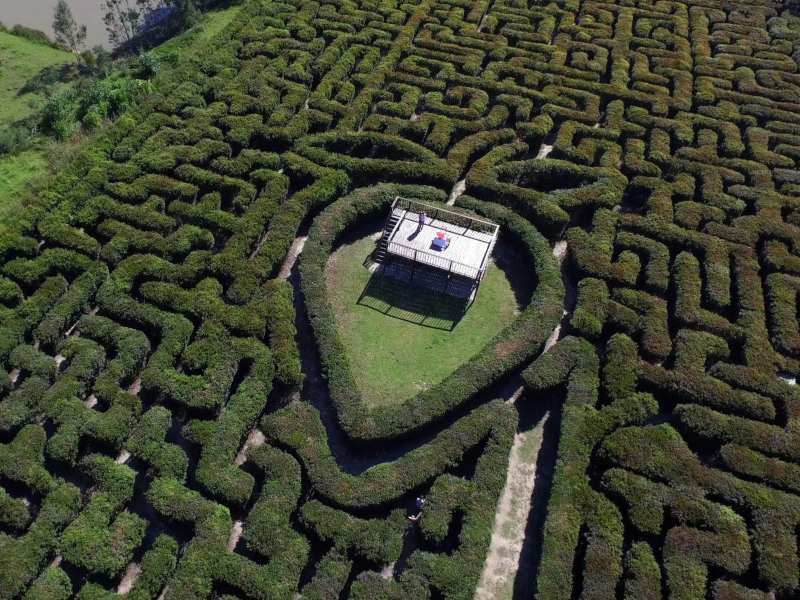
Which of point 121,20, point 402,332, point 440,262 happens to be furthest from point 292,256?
point 121,20

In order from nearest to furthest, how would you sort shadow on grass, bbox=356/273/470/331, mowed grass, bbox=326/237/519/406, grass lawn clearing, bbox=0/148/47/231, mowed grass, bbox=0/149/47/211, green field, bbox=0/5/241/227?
mowed grass, bbox=326/237/519/406 → shadow on grass, bbox=356/273/470/331 → grass lawn clearing, bbox=0/148/47/231 → mowed grass, bbox=0/149/47/211 → green field, bbox=0/5/241/227

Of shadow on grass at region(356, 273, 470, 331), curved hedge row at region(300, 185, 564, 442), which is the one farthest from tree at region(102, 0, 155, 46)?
shadow on grass at region(356, 273, 470, 331)

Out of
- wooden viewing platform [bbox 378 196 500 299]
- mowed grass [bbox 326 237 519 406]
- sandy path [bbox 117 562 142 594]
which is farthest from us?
wooden viewing platform [bbox 378 196 500 299]

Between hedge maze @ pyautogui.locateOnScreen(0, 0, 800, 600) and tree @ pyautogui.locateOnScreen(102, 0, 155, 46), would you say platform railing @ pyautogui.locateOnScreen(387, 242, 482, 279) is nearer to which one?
hedge maze @ pyautogui.locateOnScreen(0, 0, 800, 600)

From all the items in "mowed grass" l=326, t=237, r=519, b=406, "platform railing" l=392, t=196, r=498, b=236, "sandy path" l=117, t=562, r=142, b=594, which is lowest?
"sandy path" l=117, t=562, r=142, b=594

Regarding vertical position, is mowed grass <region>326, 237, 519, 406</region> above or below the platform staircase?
below

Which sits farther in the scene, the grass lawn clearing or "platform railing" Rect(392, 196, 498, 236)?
the grass lawn clearing

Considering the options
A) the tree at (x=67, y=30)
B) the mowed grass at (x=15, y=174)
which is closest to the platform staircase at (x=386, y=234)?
the mowed grass at (x=15, y=174)

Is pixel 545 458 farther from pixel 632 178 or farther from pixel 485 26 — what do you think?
pixel 485 26
